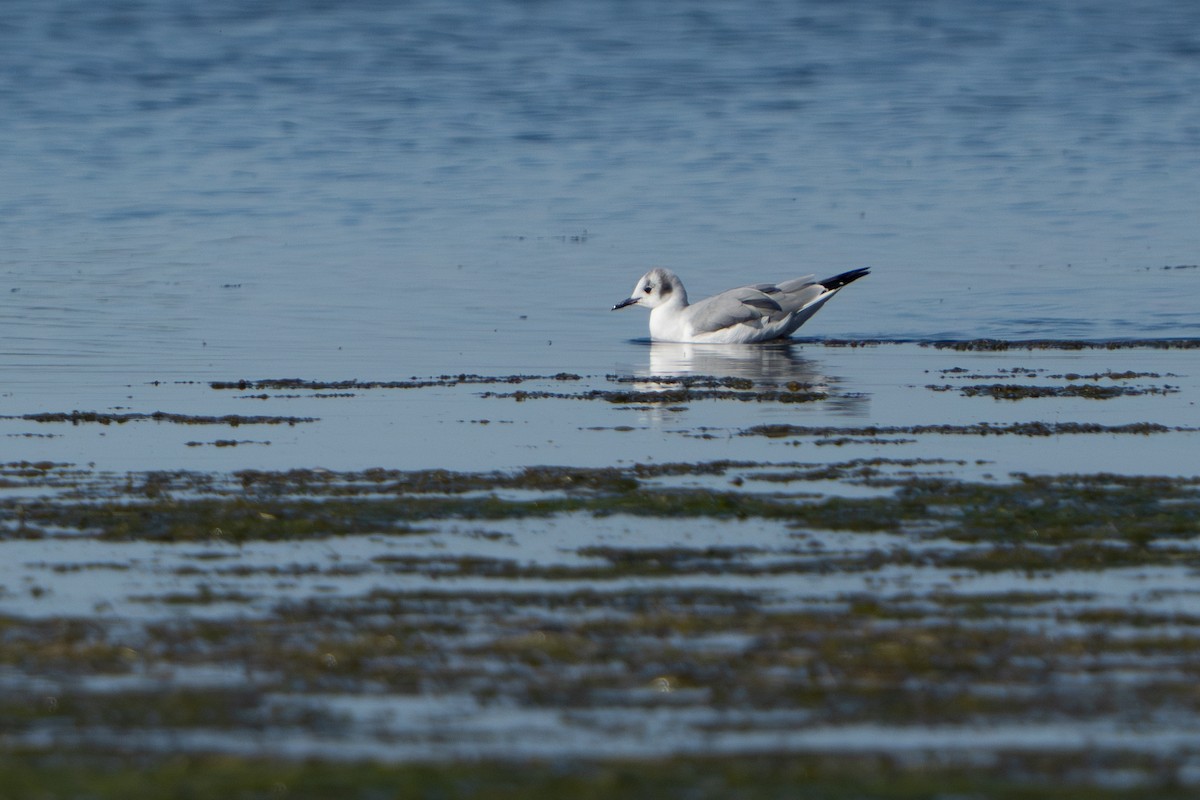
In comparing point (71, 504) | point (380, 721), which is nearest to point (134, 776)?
point (380, 721)

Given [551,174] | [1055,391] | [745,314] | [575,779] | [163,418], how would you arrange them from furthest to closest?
[551,174] → [745,314] → [1055,391] → [163,418] → [575,779]

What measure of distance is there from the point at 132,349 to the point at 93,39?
136 feet

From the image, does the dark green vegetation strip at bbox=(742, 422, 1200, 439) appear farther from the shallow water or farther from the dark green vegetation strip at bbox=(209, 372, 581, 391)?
the dark green vegetation strip at bbox=(209, 372, 581, 391)

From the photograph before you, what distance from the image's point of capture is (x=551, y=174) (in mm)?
34219

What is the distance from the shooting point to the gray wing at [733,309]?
59.7ft

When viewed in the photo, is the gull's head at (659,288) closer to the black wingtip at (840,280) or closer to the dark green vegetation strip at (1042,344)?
the black wingtip at (840,280)

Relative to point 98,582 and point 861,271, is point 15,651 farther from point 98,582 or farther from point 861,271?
point 861,271

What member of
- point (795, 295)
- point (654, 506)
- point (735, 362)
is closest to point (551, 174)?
point (795, 295)

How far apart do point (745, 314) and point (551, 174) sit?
16359mm

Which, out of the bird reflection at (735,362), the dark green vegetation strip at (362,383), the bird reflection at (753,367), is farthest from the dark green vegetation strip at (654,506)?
the bird reflection at (735,362)

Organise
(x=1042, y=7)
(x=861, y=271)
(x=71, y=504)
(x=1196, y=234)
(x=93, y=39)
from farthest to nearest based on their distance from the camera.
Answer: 1. (x=1042, y=7)
2. (x=93, y=39)
3. (x=1196, y=234)
4. (x=861, y=271)
5. (x=71, y=504)

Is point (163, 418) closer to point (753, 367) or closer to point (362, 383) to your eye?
point (362, 383)

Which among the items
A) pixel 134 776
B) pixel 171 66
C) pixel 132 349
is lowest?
pixel 134 776

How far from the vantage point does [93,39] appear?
55969mm
